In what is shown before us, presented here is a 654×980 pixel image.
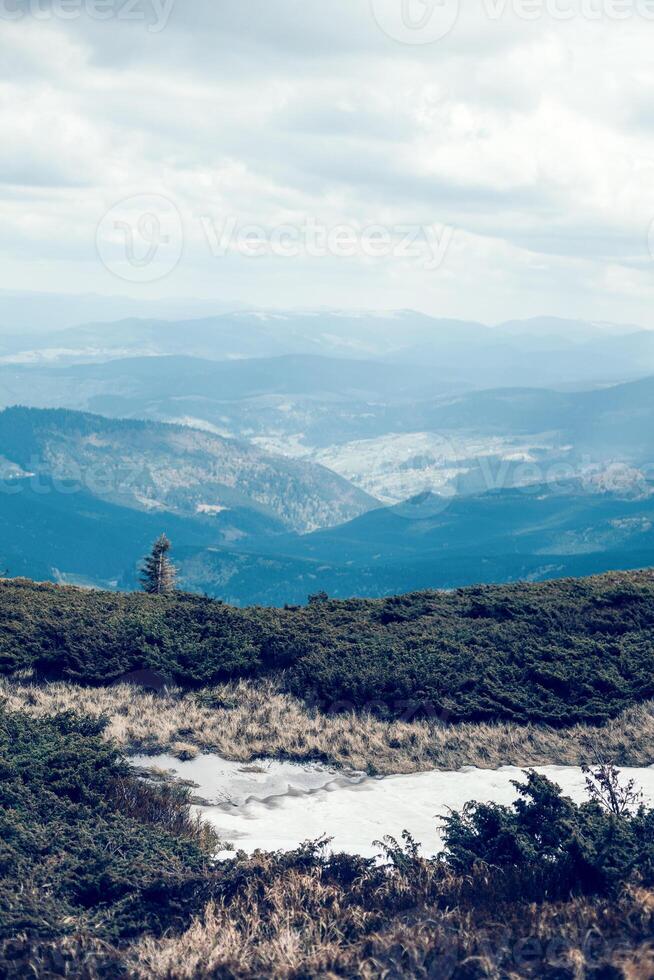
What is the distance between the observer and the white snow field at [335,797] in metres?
16.1

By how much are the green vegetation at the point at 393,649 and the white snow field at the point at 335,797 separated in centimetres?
291

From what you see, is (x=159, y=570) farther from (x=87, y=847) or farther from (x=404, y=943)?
(x=404, y=943)

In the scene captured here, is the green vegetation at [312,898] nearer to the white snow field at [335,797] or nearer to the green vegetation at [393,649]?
the white snow field at [335,797]

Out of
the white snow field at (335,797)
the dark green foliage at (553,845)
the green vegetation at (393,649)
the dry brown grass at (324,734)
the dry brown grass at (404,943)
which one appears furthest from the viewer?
the green vegetation at (393,649)

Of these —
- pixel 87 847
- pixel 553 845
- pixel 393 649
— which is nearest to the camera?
pixel 553 845

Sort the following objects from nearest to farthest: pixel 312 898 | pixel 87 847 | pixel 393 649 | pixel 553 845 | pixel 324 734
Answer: pixel 312 898 → pixel 553 845 → pixel 87 847 → pixel 324 734 → pixel 393 649

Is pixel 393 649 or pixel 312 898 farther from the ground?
pixel 393 649

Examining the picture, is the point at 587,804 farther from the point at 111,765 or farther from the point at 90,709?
the point at 90,709

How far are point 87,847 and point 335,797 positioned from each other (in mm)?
5773

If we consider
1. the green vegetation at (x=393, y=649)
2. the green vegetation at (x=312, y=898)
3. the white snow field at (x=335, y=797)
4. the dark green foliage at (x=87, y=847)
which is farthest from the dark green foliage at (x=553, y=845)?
Result: the green vegetation at (x=393, y=649)

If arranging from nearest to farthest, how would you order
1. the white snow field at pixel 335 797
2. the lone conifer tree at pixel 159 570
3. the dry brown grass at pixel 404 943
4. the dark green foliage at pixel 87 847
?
1. the dry brown grass at pixel 404 943
2. the dark green foliage at pixel 87 847
3. the white snow field at pixel 335 797
4. the lone conifer tree at pixel 159 570

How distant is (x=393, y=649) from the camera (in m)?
24.7

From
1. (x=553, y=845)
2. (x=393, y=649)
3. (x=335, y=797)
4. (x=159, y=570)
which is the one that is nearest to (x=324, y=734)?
(x=335, y=797)

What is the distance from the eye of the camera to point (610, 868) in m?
12.1
